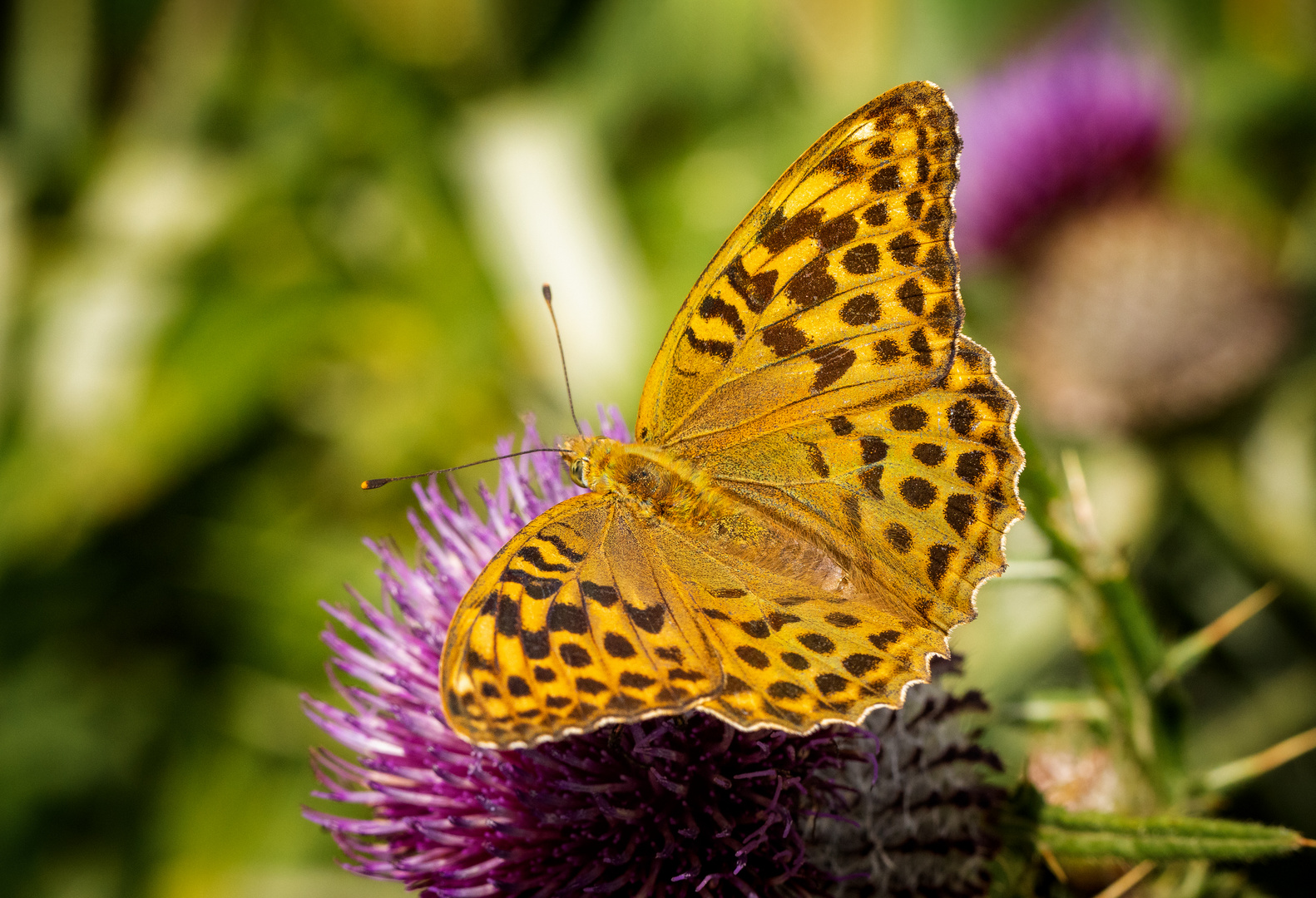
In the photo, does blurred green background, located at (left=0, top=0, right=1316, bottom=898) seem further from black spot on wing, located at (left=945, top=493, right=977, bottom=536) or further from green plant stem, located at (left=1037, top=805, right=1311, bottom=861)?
black spot on wing, located at (left=945, top=493, right=977, bottom=536)

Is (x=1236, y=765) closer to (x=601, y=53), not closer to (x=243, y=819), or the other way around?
(x=243, y=819)

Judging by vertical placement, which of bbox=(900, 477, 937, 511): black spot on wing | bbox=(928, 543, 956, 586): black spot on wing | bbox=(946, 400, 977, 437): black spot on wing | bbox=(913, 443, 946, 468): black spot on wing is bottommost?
bbox=(928, 543, 956, 586): black spot on wing

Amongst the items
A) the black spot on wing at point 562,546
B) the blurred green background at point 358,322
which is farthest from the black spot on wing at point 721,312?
the blurred green background at point 358,322

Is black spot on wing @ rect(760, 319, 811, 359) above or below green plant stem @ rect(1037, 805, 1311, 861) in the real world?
above

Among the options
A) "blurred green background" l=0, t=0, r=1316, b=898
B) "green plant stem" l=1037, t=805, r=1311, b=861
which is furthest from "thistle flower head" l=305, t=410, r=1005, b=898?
"blurred green background" l=0, t=0, r=1316, b=898

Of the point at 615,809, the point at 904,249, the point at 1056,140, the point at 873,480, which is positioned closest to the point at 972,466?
the point at 873,480
